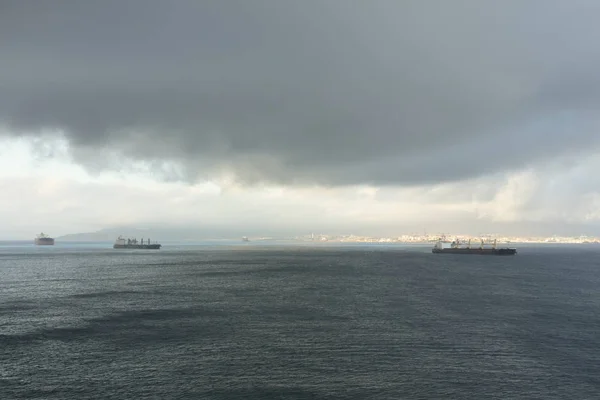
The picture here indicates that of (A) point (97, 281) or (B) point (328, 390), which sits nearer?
(B) point (328, 390)

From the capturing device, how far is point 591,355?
48.1 metres

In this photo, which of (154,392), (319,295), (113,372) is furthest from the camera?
(319,295)

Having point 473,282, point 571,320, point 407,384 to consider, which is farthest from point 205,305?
point 473,282

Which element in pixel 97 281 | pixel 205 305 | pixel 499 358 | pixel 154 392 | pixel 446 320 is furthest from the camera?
pixel 97 281

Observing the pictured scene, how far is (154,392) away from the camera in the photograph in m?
36.5

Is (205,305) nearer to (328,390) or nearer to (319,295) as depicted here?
(319,295)

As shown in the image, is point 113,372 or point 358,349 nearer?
point 113,372

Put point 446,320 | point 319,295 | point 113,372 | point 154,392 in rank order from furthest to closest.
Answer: point 319,295 → point 446,320 → point 113,372 → point 154,392

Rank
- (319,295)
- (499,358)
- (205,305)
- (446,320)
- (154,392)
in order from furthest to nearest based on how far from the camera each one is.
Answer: (319,295)
(205,305)
(446,320)
(499,358)
(154,392)

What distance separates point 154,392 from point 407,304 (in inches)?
2201

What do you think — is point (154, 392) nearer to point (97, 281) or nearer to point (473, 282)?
point (97, 281)

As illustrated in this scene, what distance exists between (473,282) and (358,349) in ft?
270

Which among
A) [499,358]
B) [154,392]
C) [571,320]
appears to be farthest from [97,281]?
[571,320]

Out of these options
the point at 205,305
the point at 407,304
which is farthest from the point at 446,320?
the point at 205,305
